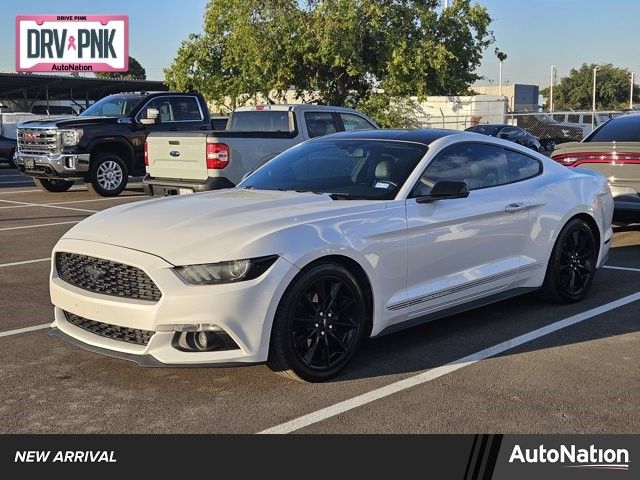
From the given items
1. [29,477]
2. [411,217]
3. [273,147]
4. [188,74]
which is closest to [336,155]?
[411,217]

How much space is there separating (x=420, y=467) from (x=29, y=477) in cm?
172

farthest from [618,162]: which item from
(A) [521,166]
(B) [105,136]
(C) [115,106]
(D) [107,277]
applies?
(C) [115,106]

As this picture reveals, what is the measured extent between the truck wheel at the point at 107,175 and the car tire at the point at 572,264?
1114 centimetres

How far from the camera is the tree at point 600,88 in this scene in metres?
95.9

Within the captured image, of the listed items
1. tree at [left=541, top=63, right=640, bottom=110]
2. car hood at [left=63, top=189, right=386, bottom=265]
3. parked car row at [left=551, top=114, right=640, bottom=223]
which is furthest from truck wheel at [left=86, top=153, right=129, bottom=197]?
tree at [left=541, top=63, right=640, bottom=110]

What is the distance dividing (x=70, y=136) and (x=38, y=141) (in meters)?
0.86

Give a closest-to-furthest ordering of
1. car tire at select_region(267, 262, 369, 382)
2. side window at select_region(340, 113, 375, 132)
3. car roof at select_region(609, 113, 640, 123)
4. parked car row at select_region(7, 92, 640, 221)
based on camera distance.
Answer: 1. car tire at select_region(267, 262, 369, 382)
2. parked car row at select_region(7, 92, 640, 221)
3. car roof at select_region(609, 113, 640, 123)
4. side window at select_region(340, 113, 375, 132)

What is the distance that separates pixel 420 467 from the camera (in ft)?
11.6

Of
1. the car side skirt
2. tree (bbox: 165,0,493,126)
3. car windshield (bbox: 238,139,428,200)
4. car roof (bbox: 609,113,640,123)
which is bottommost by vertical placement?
the car side skirt

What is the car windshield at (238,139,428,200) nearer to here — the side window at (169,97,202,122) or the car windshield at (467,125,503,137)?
the side window at (169,97,202,122)

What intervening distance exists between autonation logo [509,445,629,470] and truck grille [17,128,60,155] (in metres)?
13.3

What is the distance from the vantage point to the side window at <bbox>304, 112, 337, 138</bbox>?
12.8m

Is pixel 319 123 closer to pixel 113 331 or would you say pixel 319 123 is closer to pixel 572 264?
pixel 572 264

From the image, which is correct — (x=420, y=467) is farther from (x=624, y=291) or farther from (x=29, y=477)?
(x=624, y=291)
